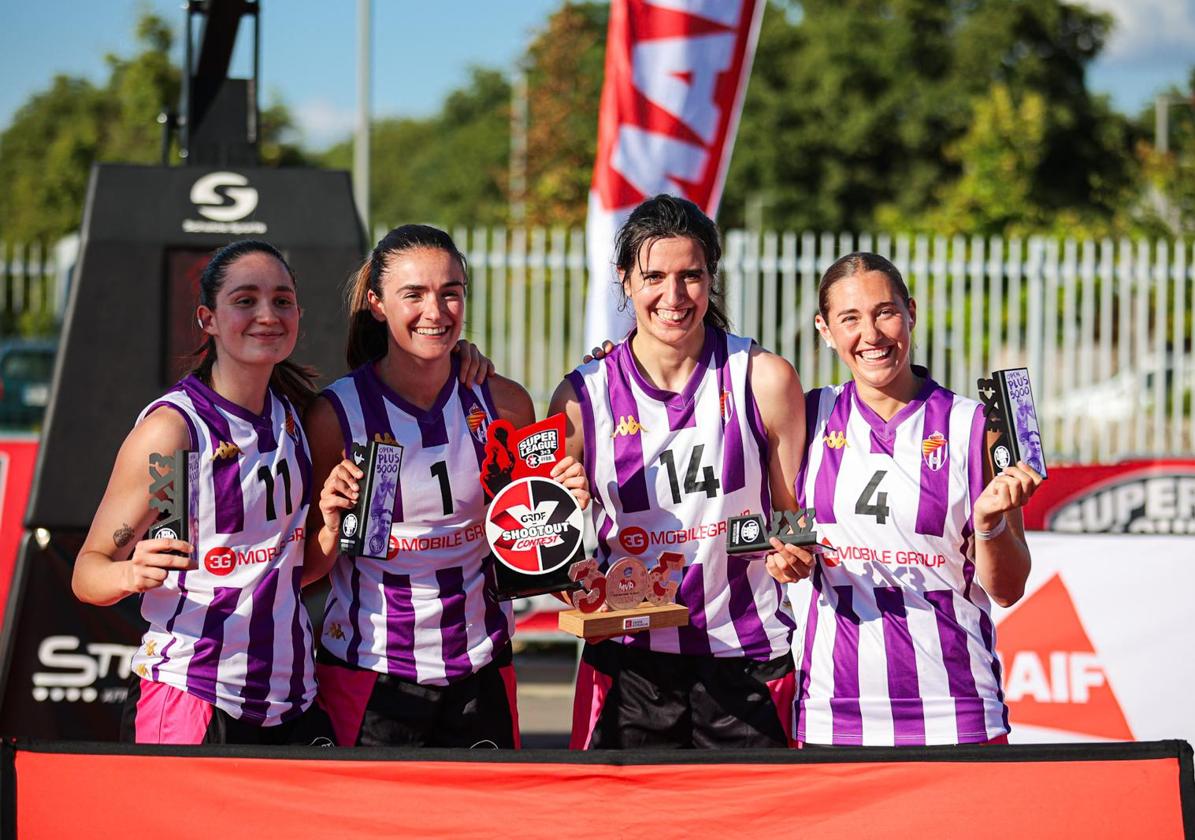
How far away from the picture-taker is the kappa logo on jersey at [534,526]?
318 centimetres

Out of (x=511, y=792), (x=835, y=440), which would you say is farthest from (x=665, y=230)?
(x=511, y=792)

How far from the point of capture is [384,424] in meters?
3.36

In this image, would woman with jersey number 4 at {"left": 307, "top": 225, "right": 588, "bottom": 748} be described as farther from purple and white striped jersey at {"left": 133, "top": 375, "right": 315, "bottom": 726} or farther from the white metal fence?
the white metal fence

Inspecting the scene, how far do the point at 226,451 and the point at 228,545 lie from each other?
227 millimetres

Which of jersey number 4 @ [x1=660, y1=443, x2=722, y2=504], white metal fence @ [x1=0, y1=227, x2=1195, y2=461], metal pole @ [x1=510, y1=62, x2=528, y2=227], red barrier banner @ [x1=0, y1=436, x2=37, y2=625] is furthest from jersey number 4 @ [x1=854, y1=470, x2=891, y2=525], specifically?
metal pole @ [x1=510, y1=62, x2=528, y2=227]

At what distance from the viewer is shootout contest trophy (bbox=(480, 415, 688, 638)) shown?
10.4 feet

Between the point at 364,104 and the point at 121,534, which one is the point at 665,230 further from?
the point at 364,104

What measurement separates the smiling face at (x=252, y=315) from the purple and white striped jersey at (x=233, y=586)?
0.44 ft

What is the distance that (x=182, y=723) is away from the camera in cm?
306

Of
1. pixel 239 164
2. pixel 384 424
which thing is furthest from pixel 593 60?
pixel 384 424

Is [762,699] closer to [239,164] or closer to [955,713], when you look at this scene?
[955,713]

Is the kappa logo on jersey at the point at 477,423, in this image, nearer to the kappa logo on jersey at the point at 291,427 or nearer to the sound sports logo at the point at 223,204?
the kappa logo on jersey at the point at 291,427

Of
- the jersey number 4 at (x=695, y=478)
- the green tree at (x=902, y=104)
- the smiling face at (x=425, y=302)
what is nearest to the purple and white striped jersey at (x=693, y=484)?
the jersey number 4 at (x=695, y=478)

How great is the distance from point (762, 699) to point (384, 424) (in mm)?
1247
